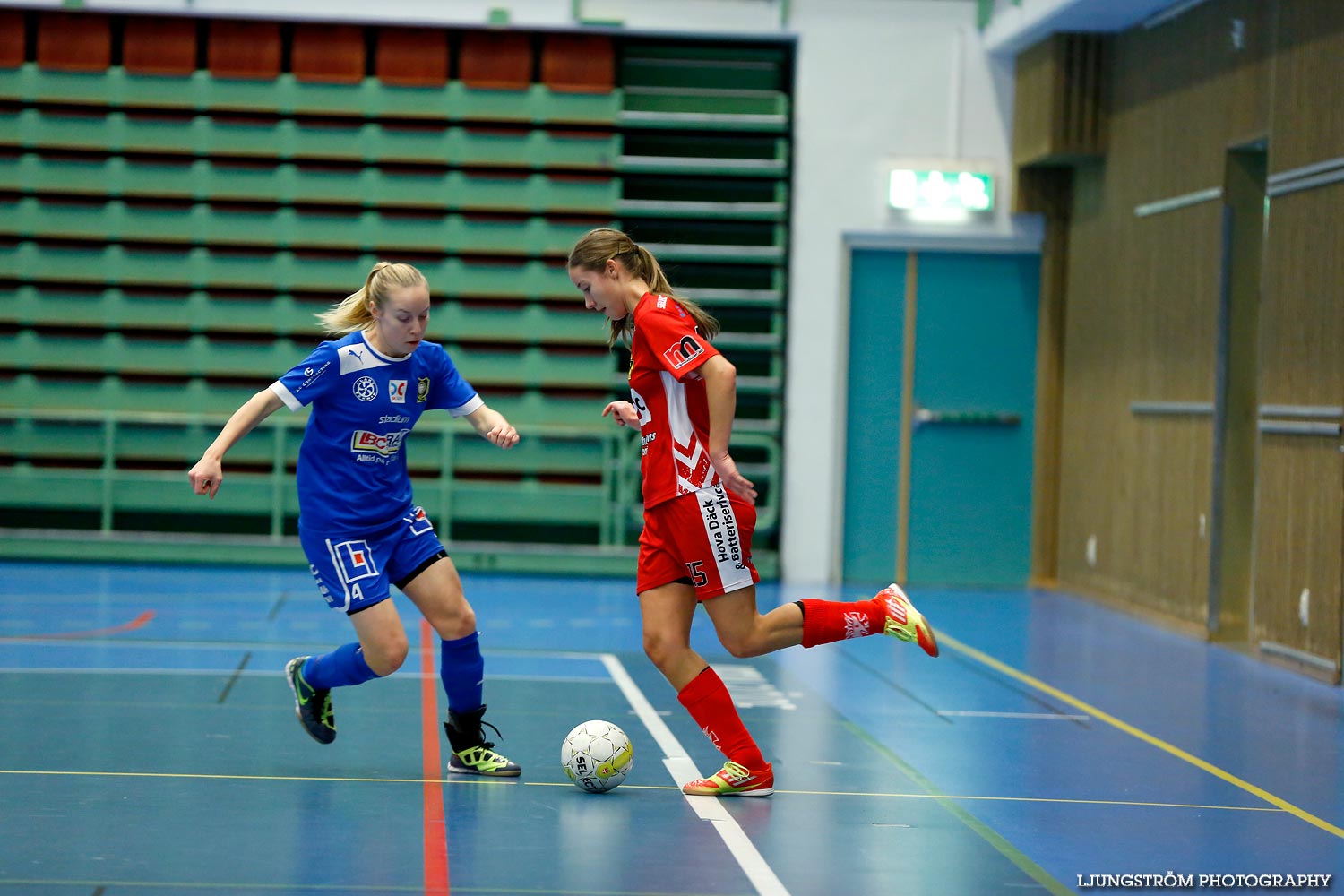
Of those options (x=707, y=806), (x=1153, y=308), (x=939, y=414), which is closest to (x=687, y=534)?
(x=707, y=806)

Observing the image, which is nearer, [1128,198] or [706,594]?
[706,594]

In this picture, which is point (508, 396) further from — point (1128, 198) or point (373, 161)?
point (1128, 198)

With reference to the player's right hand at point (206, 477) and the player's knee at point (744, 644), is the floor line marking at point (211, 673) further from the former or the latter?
the player's right hand at point (206, 477)

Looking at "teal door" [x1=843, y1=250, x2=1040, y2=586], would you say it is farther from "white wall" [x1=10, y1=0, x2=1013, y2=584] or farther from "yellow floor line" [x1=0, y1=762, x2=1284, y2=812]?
"yellow floor line" [x1=0, y1=762, x2=1284, y2=812]

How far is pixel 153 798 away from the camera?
4.18 metres

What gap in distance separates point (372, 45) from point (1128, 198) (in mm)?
6007

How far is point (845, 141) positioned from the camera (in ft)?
37.3

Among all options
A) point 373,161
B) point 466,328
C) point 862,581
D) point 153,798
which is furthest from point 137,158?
point 153,798

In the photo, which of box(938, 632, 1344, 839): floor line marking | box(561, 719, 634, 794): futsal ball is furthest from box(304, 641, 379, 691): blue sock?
box(938, 632, 1344, 839): floor line marking

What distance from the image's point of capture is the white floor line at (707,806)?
3.56 m

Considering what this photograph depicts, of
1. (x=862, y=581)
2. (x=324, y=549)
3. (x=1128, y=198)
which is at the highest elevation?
(x=1128, y=198)

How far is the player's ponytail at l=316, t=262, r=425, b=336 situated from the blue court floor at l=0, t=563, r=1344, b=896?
1445mm

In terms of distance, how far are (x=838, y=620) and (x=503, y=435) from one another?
1.19 metres

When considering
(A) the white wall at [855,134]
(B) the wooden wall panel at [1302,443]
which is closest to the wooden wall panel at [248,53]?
(A) the white wall at [855,134]
